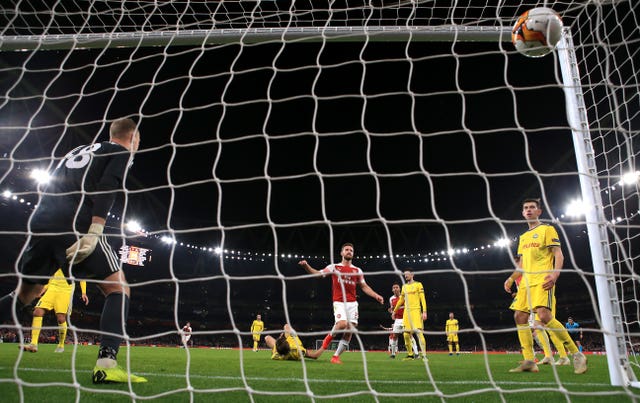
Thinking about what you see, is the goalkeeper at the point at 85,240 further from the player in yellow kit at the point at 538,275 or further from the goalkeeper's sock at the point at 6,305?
the player in yellow kit at the point at 538,275

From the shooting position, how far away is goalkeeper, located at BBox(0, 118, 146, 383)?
2695 millimetres

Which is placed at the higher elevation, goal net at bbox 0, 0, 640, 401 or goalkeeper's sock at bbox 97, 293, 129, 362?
goal net at bbox 0, 0, 640, 401

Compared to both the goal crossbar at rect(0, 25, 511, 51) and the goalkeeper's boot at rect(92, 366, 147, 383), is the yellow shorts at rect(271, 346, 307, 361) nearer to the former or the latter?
the goalkeeper's boot at rect(92, 366, 147, 383)

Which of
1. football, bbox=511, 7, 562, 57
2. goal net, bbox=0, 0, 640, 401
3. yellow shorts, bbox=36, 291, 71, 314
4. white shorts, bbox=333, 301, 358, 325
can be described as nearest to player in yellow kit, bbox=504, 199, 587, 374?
goal net, bbox=0, 0, 640, 401

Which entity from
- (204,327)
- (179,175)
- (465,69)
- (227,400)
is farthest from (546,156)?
(204,327)

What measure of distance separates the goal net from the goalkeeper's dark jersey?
0.16 meters

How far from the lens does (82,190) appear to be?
2811 millimetres

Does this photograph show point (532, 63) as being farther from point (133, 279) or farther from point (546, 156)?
point (133, 279)

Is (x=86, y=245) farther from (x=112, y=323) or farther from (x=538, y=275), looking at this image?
(x=538, y=275)

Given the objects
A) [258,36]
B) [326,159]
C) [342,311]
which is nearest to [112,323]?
[258,36]

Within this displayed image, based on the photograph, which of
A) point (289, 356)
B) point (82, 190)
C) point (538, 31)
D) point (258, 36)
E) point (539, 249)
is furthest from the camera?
point (289, 356)

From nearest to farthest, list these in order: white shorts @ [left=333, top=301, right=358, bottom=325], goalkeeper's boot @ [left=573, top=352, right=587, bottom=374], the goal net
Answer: the goal net → goalkeeper's boot @ [left=573, top=352, right=587, bottom=374] → white shorts @ [left=333, top=301, right=358, bottom=325]

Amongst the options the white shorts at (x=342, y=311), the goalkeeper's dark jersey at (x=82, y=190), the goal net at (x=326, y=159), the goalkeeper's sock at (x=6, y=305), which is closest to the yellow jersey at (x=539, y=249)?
the goal net at (x=326, y=159)

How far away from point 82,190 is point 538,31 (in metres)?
3.16
